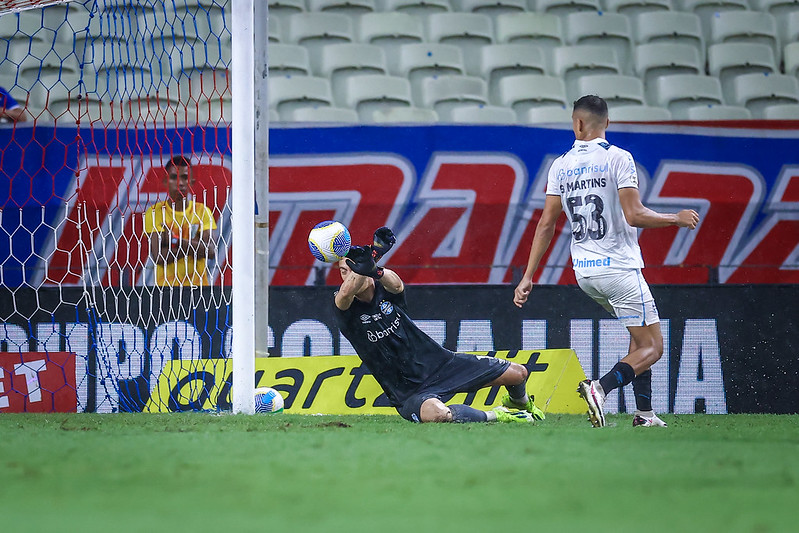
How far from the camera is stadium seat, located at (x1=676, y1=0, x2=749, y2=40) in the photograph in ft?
31.2

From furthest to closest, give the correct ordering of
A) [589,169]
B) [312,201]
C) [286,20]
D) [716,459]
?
[286,20] → [312,201] → [589,169] → [716,459]

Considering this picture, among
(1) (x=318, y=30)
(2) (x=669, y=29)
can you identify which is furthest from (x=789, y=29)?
(1) (x=318, y=30)

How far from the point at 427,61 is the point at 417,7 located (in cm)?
64

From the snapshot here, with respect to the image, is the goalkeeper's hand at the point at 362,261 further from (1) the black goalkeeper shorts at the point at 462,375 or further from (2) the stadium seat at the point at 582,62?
(2) the stadium seat at the point at 582,62

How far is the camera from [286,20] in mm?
9422

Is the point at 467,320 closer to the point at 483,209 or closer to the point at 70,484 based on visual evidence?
the point at 483,209

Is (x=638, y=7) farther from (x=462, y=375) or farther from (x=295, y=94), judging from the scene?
(x=462, y=375)

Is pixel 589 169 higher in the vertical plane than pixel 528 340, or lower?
higher

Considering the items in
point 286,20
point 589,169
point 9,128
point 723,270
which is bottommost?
point 723,270

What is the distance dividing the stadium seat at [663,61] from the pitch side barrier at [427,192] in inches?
52.4

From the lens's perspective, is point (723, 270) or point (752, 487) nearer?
point (752, 487)

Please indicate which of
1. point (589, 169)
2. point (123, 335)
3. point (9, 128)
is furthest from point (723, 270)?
point (9, 128)

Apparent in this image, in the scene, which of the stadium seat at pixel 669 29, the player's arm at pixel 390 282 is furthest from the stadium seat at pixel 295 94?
the player's arm at pixel 390 282

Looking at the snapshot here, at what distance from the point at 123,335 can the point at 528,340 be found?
2632mm
